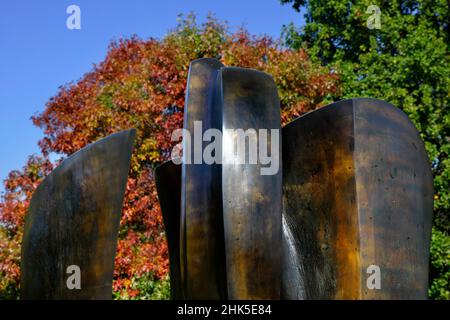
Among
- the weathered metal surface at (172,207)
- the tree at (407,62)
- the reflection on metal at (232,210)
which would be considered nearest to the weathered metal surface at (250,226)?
the reflection on metal at (232,210)

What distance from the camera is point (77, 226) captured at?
17.2 ft

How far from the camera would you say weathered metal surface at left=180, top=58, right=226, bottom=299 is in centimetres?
475

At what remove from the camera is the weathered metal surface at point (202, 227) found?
187 inches

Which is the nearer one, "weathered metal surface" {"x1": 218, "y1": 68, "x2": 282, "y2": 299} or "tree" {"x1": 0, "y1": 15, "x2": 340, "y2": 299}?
"weathered metal surface" {"x1": 218, "y1": 68, "x2": 282, "y2": 299}

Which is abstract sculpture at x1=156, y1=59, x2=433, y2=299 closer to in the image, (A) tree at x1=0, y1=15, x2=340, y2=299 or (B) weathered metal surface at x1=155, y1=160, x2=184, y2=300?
(B) weathered metal surface at x1=155, y1=160, x2=184, y2=300

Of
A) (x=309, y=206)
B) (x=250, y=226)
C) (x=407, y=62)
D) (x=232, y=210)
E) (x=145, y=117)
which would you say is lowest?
(x=250, y=226)

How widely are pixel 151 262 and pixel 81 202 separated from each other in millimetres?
10341

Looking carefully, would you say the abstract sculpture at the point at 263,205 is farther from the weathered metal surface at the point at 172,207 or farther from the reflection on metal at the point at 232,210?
the weathered metal surface at the point at 172,207

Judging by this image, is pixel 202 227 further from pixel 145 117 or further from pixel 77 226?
pixel 145 117

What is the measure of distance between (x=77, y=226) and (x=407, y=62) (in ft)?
48.4

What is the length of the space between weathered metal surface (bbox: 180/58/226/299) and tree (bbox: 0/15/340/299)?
412 inches

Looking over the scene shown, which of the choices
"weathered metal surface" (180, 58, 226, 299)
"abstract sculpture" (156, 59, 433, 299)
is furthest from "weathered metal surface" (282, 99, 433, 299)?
"weathered metal surface" (180, 58, 226, 299)

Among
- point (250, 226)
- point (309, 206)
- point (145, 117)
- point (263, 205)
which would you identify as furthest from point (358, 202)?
point (145, 117)

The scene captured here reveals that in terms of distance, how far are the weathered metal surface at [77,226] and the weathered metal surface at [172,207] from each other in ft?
3.32
